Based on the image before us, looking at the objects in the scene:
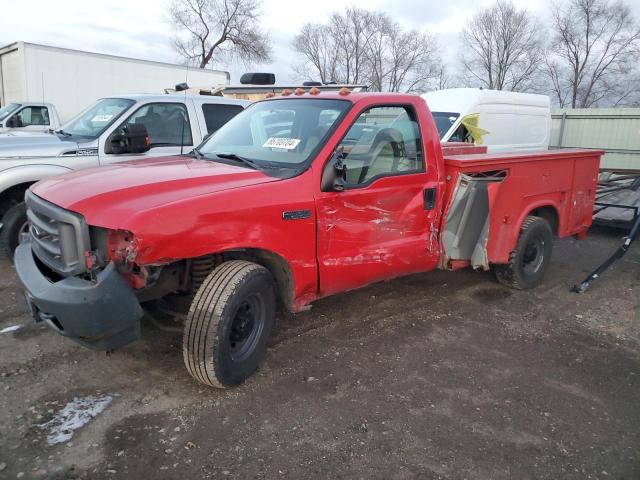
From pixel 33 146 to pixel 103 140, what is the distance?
73cm

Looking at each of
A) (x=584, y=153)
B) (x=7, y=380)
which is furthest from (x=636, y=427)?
(x=7, y=380)

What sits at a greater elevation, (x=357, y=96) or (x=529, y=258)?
(x=357, y=96)

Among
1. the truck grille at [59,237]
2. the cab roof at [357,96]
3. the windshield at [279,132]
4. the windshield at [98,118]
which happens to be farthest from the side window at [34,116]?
the truck grille at [59,237]

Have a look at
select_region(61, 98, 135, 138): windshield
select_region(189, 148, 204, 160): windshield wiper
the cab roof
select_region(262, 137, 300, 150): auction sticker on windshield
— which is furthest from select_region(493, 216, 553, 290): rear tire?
select_region(61, 98, 135, 138): windshield

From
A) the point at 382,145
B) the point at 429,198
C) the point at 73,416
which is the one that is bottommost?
the point at 73,416

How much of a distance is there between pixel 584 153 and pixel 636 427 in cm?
348

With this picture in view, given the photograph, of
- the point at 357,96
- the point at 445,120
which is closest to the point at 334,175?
the point at 357,96

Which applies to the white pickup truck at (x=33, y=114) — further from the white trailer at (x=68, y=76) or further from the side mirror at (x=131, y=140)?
the side mirror at (x=131, y=140)

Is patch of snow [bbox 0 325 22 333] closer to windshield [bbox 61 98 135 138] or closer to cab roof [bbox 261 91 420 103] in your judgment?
windshield [bbox 61 98 135 138]

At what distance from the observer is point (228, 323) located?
10.6ft

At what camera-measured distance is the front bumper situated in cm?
281

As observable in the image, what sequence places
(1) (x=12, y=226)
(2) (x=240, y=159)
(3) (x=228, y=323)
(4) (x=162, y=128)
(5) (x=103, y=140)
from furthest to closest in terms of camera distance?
(4) (x=162, y=128), (5) (x=103, y=140), (1) (x=12, y=226), (2) (x=240, y=159), (3) (x=228, y=323)

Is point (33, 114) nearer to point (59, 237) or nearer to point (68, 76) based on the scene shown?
point (68, 76)

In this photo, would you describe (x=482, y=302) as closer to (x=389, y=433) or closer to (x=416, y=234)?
(x=416, y=234)
